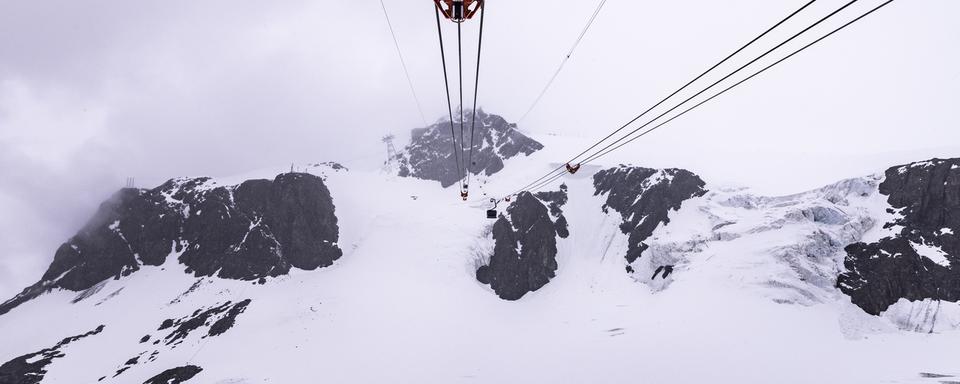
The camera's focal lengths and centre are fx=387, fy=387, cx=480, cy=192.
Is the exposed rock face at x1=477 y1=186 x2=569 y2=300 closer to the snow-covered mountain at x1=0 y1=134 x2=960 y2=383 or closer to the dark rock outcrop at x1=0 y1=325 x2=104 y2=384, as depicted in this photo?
the snow-covered mountain at x1=0 y1=134 x2=960 y2=383

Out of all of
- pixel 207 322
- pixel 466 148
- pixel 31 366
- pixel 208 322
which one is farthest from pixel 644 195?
pixel 31 366

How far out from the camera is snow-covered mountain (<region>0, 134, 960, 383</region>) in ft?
149

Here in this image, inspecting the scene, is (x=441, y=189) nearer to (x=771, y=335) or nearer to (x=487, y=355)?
(x=487, y=355)

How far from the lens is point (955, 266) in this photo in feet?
152

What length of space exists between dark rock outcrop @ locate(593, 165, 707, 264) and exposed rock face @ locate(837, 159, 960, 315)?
85.3 feet

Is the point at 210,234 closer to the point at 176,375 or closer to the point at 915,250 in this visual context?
the point at 176,375

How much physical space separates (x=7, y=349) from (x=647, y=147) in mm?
145763

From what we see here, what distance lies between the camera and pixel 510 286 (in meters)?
Result: 76.2

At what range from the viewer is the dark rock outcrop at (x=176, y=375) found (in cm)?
5269

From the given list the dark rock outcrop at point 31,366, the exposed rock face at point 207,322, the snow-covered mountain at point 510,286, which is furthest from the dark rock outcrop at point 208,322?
the dark rock outcrop at point 31,366

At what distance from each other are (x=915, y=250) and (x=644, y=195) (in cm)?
3832

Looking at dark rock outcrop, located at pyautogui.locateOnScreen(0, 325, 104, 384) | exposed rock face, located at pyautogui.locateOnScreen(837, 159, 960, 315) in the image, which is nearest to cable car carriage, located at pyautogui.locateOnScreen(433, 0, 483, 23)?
exposed rock face, located at pyautogui.locateOnScreen(837, 159, 960, 315)

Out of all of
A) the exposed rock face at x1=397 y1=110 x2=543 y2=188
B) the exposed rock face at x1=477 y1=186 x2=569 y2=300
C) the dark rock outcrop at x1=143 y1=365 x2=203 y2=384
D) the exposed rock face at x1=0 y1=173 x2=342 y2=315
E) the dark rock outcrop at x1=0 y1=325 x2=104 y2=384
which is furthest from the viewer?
the exposed rock face at x1=397 y1=110 x2=543 y2=188

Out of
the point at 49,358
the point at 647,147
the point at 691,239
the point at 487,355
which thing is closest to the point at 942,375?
the point at 691,239
